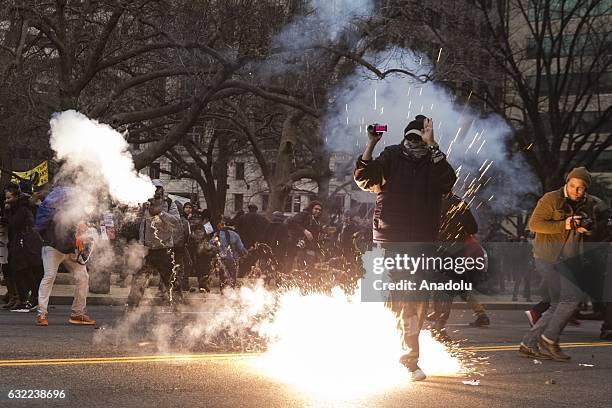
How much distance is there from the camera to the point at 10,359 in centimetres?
764

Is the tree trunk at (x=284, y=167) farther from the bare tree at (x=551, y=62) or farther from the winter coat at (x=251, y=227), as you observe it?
the winter coat at (x=251, y=227)

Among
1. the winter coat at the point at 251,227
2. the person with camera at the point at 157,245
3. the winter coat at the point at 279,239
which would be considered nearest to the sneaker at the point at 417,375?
the person with camera at the point at 157,245

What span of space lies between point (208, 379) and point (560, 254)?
3.86 meters

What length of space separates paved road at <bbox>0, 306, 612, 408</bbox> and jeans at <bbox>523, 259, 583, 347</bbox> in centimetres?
31

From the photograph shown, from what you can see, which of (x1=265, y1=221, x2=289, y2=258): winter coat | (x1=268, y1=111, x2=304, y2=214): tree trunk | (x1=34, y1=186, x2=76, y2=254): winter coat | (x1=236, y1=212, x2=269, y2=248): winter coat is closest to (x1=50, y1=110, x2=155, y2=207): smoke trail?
(x1=34, y1=186, x2=76, y2=254): winter coat

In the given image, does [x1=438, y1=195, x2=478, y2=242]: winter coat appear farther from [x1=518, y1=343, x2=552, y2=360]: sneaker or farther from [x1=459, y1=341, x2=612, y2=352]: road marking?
[x1=518, y1=343, x2=552, y2=360]: sneaker

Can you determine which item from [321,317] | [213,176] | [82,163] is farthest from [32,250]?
[213,176]

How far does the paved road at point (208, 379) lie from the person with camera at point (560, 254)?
0.85 feet

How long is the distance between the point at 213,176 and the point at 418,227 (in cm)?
3242

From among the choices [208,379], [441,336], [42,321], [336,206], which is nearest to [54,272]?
[42,321]

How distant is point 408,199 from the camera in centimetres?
743

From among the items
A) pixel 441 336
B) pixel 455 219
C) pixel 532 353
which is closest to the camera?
pixel 532 353

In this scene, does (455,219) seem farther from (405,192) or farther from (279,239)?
(279,239)

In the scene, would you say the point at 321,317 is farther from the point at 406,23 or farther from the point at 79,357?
the point at 406,23
